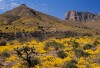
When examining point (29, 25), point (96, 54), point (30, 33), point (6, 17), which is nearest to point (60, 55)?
point (96, 54)

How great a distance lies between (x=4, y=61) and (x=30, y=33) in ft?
139

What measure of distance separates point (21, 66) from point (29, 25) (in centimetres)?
6547

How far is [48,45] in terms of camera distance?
37375 millimetres

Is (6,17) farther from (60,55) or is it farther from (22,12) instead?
(60,55)

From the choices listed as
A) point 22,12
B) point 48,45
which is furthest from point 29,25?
point 48,45

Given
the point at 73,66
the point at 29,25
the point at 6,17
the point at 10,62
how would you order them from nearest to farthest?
the point at 73,66, the point at 10,62, the point at 29,25, the point at 6,17

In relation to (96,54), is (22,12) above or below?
above

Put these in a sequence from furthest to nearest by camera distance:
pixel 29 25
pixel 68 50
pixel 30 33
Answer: pixel 29 25, pixel 30 33, pixel 68 50

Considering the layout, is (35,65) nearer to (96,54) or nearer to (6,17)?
(96,54)

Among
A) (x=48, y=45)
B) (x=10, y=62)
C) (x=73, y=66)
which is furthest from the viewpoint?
(x=48, y=45)

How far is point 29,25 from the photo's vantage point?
89375 mm

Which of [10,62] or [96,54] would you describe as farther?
[96,54]

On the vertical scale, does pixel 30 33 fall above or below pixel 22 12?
below

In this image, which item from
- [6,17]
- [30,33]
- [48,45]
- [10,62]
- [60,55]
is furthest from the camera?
[6,17]
